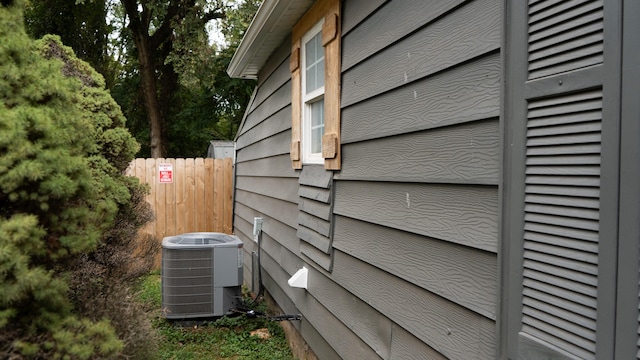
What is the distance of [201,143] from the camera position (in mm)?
16438

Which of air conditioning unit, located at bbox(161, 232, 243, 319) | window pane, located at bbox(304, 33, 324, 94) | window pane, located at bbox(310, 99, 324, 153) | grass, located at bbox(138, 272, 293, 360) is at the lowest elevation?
grass, located at bbox(138, 272, 293, 360)

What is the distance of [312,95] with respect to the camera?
3.72 meters

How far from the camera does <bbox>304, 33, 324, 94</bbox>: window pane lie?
3617 millimetres

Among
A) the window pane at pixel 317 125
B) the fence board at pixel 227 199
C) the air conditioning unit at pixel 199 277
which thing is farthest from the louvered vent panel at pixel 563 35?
the fence board at pixel 227 199

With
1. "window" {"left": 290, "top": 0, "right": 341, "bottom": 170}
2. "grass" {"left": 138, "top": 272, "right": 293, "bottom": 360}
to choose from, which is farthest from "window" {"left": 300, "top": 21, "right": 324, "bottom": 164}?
"grass" {"left": 138, "top": 272, "right": 293, "bottom": 360}

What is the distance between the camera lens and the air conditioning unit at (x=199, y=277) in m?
4.71

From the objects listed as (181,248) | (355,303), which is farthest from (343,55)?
(181,248)

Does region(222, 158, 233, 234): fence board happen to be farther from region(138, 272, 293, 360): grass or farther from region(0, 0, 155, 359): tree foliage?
region(0, 0, 155, 359): tree foliage

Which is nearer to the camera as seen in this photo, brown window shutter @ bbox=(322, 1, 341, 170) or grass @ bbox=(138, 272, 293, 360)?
brown window shutter @ bbox=(322, 1, 341, 170)

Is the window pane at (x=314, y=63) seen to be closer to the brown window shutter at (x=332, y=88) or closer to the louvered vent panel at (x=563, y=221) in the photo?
the brown window shutter at (x=332, y=88)

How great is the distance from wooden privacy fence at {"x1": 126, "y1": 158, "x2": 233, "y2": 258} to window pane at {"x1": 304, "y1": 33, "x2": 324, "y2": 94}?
15.8ft

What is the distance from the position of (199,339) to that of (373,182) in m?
3.02

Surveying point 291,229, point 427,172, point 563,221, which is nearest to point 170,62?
point 291,229

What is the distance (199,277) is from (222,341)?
653 millimetres
